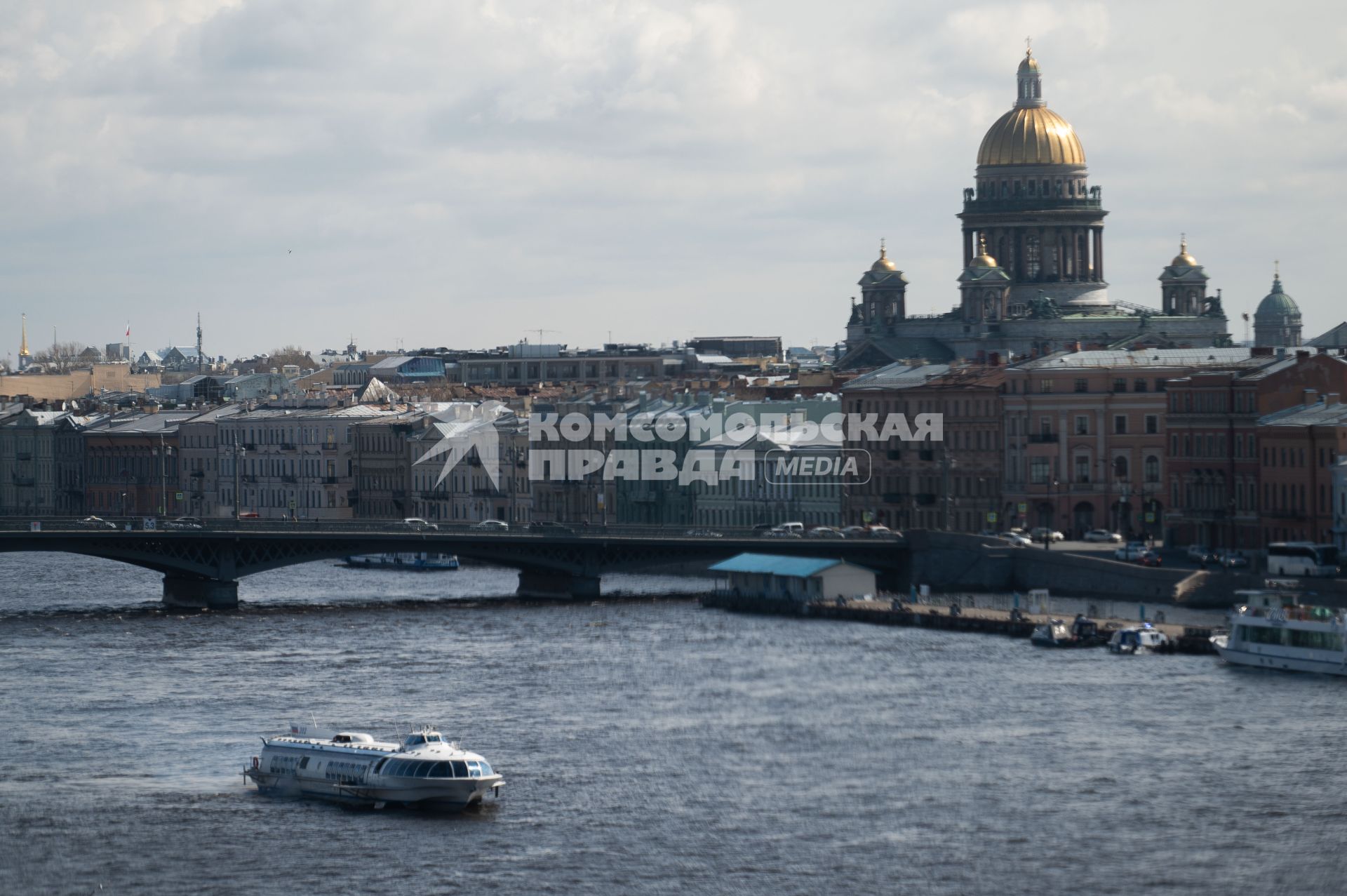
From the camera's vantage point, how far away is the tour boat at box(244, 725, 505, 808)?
4319 centimetres

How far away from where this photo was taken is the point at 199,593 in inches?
2906

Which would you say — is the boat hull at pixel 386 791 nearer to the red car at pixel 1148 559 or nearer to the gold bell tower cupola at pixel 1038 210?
the red car at pixel 1148 559

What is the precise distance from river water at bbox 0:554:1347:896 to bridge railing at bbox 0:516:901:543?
26.8 ft

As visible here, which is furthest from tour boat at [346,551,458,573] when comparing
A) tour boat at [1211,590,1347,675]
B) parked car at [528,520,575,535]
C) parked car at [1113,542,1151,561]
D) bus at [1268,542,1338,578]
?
tour boat at [1211,590,1347,675]

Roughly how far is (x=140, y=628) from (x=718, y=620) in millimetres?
12021

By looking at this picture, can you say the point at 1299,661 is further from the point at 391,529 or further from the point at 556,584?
the point at 391,529

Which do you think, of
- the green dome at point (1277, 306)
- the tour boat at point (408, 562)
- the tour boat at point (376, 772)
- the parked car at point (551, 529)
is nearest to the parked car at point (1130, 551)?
the parked car at point (551, 529)

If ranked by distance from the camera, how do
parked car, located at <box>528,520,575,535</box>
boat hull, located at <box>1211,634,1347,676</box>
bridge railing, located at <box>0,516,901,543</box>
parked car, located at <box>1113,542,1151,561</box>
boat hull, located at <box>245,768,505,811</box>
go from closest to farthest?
boat hull, located at <box>245,768,505,811</box> → boat hull, located at <box>1211,634,1347,676</box> → parked car, located at <box>1113,542,1151,561</box> → bridge railing, located at <box>0,516,901,543</box> → parked car, located at <box>528,520,575,535</box>

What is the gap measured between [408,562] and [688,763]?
47.5 meters

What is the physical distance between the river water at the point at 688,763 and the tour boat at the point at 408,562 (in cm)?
2497

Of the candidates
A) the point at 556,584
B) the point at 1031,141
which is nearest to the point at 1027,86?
the point at 1031,141

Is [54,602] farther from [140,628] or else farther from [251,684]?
[251,684]

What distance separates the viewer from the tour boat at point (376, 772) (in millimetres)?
43188

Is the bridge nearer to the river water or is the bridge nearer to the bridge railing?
the bridge railing
